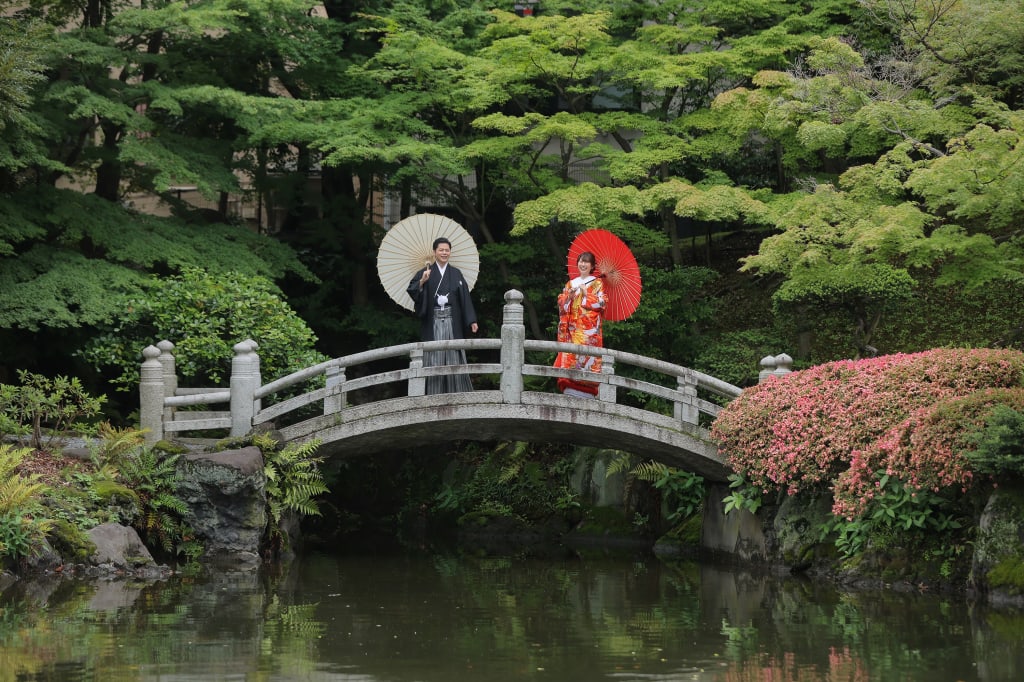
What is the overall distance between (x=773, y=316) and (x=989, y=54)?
252 inches

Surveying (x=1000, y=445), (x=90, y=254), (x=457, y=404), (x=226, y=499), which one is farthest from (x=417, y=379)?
(x=1000, y=445)

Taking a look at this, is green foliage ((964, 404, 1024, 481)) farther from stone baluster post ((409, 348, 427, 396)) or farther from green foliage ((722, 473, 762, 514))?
stone baluster post ((409, 348, 427, 396))

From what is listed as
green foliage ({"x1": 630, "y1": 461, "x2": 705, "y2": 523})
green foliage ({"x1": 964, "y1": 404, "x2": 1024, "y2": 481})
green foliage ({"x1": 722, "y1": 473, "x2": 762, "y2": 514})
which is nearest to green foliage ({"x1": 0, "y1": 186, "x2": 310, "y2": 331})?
green foliage ({"x1": 630, "y1": 461, "x2": 705, "y2": 523})

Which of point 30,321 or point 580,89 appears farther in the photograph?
point 580,89

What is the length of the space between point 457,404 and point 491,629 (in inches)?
184

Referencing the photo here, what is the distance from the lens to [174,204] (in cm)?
2097

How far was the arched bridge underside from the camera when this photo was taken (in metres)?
16.4

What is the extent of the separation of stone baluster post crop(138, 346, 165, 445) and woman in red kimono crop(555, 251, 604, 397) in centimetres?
483

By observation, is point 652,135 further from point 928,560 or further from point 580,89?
point 928,560

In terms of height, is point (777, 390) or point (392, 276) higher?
point (392, 276)

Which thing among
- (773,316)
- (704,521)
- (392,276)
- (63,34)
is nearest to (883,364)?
(704,521)

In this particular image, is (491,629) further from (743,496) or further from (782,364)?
(782,364)

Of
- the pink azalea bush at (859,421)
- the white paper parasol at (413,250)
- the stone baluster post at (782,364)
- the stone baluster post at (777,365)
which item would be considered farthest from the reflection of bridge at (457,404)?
the white paper parasol at (413,250)

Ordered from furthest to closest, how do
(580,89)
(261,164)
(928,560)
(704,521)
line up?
(261,164), (580,89), (704,521), (928,560)
